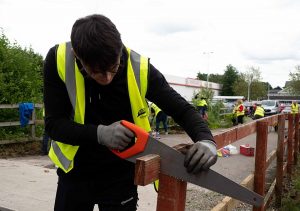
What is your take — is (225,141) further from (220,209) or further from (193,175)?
(193,175)

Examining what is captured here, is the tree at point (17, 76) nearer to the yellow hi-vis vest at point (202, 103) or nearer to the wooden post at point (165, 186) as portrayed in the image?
the wooden post at point (165, 186)

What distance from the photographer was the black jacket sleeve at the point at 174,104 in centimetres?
205

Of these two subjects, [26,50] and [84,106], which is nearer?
[84,106]

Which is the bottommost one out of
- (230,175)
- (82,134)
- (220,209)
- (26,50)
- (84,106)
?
(230,175)

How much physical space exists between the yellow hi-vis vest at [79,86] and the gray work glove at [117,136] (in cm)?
33

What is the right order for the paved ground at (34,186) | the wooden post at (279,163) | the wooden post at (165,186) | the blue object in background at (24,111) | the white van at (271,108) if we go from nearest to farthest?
the wooden post at (165,186)
the paved ground at (34,186)
the wooden post at (279,163)
the blue object in background at (24,111)
the white van at (271,108)

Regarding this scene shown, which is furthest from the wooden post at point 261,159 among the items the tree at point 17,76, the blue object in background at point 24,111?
the tree at point 17,76

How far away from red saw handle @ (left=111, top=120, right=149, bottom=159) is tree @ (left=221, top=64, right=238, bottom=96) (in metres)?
86.0

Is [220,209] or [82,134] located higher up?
[82,134]

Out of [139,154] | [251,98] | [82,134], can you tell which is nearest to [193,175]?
[139,154]

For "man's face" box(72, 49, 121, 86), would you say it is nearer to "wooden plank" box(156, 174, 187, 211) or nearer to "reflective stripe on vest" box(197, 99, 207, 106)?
"wooden plank" box(156, 174, 187, 211)

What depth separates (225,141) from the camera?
2.83m

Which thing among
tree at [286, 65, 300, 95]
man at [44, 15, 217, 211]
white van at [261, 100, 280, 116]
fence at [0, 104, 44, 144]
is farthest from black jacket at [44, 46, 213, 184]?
tree at [286, 65, 300, 95]

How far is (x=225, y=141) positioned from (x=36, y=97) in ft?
31.6
